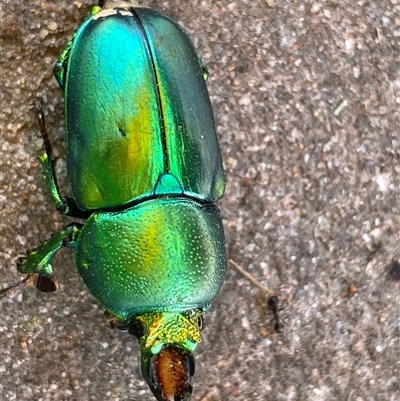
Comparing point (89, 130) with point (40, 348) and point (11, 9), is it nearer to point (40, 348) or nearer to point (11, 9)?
point (11, 9)

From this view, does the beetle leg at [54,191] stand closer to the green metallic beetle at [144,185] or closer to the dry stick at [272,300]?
the green metallic beetle at [144,185]

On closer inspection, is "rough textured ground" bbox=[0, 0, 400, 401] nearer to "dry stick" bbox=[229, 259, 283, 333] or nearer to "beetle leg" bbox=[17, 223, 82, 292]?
"dry stick" bbox=[229, 259, 283, 333]

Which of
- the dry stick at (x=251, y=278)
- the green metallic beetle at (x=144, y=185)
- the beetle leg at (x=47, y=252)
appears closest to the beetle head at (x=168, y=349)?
the green metallic beetle at (x=144, y=185)

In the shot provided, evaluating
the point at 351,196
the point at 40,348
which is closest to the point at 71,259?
the point at 40,348

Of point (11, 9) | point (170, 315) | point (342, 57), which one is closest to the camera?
point (170, 315)

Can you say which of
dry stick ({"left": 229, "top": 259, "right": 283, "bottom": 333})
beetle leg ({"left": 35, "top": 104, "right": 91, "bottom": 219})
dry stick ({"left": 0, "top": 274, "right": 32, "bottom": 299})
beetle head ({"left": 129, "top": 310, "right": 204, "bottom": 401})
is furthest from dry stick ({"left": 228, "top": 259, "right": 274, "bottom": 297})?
dry stick ({"left": 0, "top": 274, "right": 32, "bottom": 299})

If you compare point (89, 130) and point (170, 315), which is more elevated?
point (89, 130)

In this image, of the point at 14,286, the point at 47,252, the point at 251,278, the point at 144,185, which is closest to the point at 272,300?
the point at 251,278
